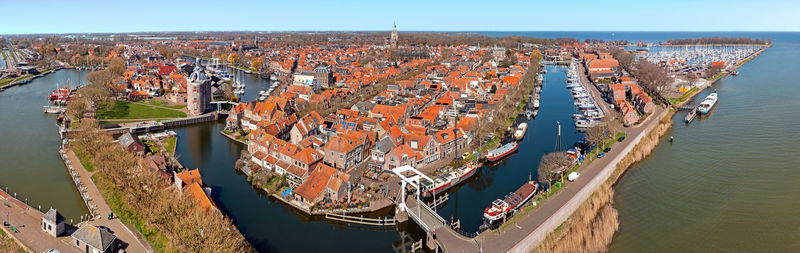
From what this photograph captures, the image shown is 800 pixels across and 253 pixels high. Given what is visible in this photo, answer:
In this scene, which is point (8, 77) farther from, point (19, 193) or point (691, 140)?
point (691, 140)

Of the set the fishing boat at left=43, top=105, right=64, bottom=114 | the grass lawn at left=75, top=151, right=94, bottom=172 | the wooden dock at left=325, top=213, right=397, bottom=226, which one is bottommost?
the wooden dock at left=325, top=213, right=397, bottom=226

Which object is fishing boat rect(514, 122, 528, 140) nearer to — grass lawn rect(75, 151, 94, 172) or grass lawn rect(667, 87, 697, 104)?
grass lawn rect(667, 87, 697, 104)

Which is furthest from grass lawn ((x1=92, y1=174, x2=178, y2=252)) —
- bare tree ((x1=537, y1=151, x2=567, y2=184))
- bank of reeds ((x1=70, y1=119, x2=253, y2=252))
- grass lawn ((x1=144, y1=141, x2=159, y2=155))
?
bare tree ((x1=537, y1=151, x2=567, y2=184))

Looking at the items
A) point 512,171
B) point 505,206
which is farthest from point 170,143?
point 505,206

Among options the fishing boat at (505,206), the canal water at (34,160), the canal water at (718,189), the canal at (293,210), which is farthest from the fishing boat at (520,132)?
the canal water at (34,160)

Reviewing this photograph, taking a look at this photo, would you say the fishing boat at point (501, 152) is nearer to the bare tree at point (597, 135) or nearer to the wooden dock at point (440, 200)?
the bare tree at point (597, 135)

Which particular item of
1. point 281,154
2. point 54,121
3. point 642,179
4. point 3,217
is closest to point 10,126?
point 54,121
